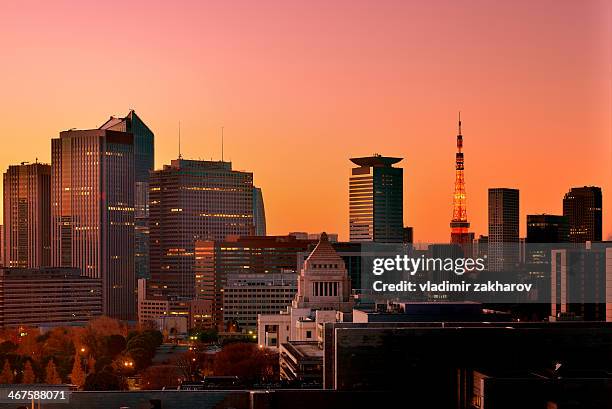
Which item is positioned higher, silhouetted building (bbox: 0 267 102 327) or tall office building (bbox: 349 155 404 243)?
tall office building (bbox: 349 155 404 243)

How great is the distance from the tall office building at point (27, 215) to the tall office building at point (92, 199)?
252cm

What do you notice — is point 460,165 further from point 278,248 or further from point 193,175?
point 193,175

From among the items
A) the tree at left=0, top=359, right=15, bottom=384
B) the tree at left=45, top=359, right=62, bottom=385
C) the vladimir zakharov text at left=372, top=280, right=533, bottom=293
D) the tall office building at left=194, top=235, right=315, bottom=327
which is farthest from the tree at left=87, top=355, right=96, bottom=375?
the tall office building at left=194, top=235, right=315, bottom=327

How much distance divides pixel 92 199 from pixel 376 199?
37.0 m

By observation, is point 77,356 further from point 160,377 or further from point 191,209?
point 191,209

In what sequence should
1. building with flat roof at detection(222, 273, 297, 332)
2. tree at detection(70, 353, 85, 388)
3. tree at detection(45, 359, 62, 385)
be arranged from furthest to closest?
building with flat roof at detection(222, 273, 297, 332) → tree at detection(45, 359, 62, 385) → tree at detection(70, 353, 85, 388)

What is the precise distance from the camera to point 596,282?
7462 centimetres

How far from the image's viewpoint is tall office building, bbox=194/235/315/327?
150 m

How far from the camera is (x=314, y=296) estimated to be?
3014 inches

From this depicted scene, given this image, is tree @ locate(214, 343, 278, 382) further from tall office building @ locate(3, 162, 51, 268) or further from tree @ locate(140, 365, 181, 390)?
tall office building @ locate(3, 162, 51, 268)

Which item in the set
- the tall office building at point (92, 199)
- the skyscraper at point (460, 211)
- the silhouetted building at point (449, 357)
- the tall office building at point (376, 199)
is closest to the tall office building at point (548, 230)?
the skyscraper at point (460, 211)

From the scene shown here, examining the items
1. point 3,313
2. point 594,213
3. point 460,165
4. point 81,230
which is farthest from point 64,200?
point 594,213

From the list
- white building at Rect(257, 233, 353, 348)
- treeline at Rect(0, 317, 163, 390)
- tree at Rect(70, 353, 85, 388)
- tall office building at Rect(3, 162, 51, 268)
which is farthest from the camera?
tall office building at Rect(3, 162, 51, 268)

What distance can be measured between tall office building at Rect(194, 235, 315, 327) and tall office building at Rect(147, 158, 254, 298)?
1927cm
